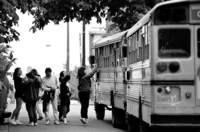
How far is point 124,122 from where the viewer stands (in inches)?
844

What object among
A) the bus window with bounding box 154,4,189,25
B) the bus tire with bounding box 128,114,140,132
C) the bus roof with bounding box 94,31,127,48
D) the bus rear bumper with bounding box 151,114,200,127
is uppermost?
the bus roof with bounding box 94,31,127,48

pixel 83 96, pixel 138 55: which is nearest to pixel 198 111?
pixel 138 55

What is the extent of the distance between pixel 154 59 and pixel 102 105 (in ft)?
41.3

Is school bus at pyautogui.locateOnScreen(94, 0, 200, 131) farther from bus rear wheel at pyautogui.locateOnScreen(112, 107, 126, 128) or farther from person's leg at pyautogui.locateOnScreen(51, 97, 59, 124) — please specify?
person's leg at pyautogui.locateOnScreen(51, 97, 59, 124)

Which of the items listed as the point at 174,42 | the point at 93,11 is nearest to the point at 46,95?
the point at 93,11

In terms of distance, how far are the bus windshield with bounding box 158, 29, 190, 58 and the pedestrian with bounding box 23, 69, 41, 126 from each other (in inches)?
369

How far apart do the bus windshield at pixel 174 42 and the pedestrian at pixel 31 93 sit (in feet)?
30.8

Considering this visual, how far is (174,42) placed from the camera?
521 inches

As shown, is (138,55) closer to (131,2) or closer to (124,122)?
(124,122)

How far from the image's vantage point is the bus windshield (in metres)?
13.2

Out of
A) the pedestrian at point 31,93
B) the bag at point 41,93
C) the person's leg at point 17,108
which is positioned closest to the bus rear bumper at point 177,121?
the pedestrian at point 31,93

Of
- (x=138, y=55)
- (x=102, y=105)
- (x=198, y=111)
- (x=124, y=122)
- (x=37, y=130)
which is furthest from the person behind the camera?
(x=102, y=105)

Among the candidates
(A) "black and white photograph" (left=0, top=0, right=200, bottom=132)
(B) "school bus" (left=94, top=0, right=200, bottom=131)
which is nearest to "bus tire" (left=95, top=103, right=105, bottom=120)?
(A) "black and white photograph" (left=0, top=0, right=200, bottom=132)

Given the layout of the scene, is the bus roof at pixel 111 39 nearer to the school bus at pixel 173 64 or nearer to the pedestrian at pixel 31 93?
the pedestrian at pixel 31 93
